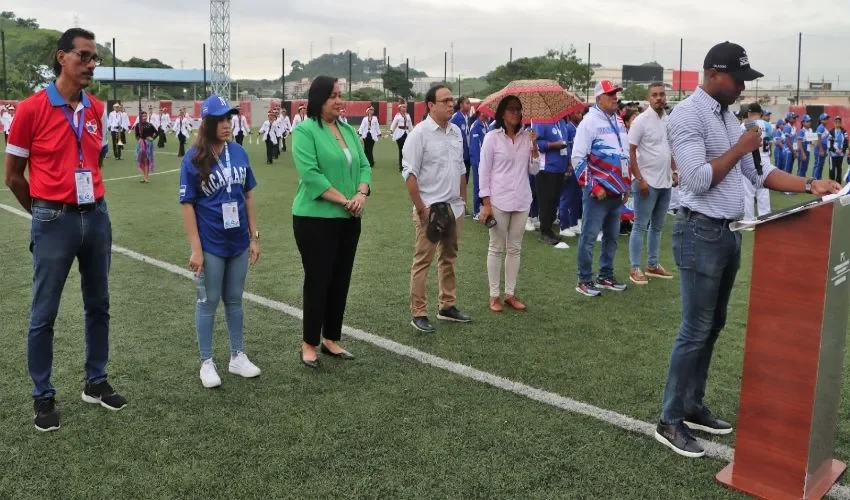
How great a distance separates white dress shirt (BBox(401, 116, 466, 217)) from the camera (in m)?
5.77

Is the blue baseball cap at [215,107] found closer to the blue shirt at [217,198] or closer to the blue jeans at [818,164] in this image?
the blue shirt at [217,198]

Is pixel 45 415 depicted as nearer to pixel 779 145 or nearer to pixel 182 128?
pixel 779 145

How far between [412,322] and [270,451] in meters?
2.43

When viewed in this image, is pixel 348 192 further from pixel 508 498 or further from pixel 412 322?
pixel 508 498

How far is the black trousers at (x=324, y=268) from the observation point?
4922mm

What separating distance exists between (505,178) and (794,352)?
3.38 metres

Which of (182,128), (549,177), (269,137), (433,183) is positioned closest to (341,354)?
(433,183)

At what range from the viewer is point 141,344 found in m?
5.55

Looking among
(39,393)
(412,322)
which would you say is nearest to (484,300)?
(412,322)

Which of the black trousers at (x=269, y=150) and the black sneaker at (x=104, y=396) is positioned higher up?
the black trousers at (x=269, y=150)

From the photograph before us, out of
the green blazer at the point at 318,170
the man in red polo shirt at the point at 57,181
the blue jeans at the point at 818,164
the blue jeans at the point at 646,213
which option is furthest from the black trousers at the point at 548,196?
the blue jeans at the point at 818,164

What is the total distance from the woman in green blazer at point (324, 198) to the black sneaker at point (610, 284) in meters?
3.17

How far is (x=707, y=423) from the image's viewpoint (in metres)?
4.06

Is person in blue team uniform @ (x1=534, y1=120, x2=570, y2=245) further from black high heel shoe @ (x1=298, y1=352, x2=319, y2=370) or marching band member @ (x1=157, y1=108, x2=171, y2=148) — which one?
marching band member @ (x1=157, y1=108, x2=171, y2=148)
